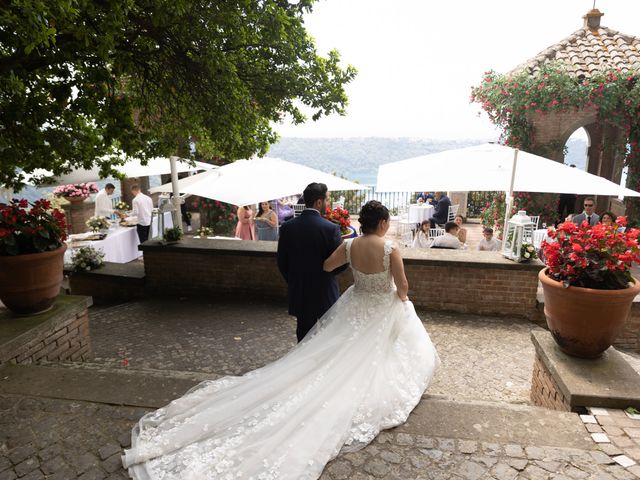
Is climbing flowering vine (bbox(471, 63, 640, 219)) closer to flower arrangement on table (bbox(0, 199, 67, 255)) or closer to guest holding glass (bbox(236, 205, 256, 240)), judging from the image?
guest holding glass (bbox(236, 205, 256, 240))

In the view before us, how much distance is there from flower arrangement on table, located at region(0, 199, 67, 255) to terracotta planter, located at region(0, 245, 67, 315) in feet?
0.30

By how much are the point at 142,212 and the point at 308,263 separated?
735 centimetres

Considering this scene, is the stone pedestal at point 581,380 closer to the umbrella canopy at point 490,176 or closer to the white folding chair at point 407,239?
the umbrella canopy at point 490,176

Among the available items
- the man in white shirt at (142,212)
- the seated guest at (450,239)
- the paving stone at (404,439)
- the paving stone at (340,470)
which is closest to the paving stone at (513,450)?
the paving stone at (404,439)

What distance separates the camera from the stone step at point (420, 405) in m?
2.92

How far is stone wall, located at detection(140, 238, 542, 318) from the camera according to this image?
234 inches

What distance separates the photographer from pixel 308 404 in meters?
3.07

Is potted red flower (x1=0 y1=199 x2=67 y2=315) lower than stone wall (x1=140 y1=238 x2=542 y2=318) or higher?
higher

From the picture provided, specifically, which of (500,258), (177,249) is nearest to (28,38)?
(177,249)

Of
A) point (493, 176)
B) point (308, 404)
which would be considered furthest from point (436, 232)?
point (308, 404)

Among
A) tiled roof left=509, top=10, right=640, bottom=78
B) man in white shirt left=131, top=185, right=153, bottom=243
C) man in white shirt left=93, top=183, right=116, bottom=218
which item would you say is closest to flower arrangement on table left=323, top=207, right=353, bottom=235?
man in white shirt left=131, top=185, right=153, bottom=243

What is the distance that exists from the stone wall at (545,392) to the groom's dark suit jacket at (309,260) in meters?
1.93

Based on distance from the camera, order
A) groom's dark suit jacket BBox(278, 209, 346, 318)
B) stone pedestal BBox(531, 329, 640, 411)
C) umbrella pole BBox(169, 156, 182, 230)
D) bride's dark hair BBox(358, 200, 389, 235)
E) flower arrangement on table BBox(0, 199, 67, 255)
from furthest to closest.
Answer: umbrella pole BBox(169, 156, 182, 230)
flower arrangement on table BBox(0, 199, 67, 255)
groom's dark suit jacket BBox(278, 209, 346, 318)
bride's dark hair BBox(358, 200, 389, 235)
stone pedestal BBox(531, 329, 640, 411)

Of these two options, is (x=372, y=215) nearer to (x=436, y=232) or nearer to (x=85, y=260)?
(x=85, y=260)
